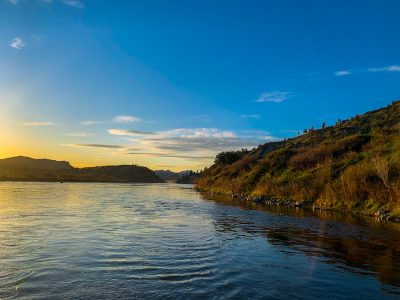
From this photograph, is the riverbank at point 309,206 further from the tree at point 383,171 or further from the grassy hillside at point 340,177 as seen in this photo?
the tree at point 383,171

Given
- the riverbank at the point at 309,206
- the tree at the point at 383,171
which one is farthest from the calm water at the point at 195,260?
the tree at the point at 383,171

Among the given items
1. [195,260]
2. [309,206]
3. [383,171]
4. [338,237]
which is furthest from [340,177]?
[195,260]

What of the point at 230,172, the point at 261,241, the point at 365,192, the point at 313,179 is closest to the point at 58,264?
the point at 261,241

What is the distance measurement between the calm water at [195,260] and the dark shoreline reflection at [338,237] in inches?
1.8

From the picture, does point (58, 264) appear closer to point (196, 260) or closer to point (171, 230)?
point (196, 260)

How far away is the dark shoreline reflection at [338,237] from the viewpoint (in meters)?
14.7

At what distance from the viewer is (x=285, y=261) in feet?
49.9

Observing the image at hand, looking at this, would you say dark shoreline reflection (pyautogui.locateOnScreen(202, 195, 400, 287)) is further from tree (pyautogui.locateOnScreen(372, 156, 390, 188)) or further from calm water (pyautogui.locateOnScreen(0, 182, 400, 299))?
tree (pyautogui.locateOnScreen(372, 156, 390, 188))

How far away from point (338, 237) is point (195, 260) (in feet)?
30.5

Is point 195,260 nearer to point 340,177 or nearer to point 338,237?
point 338,237

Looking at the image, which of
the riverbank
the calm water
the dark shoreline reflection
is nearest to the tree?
the riverbank

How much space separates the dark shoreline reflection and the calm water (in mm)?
46

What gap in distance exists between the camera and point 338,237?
21.1 metres

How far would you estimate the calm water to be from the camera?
11078mm
